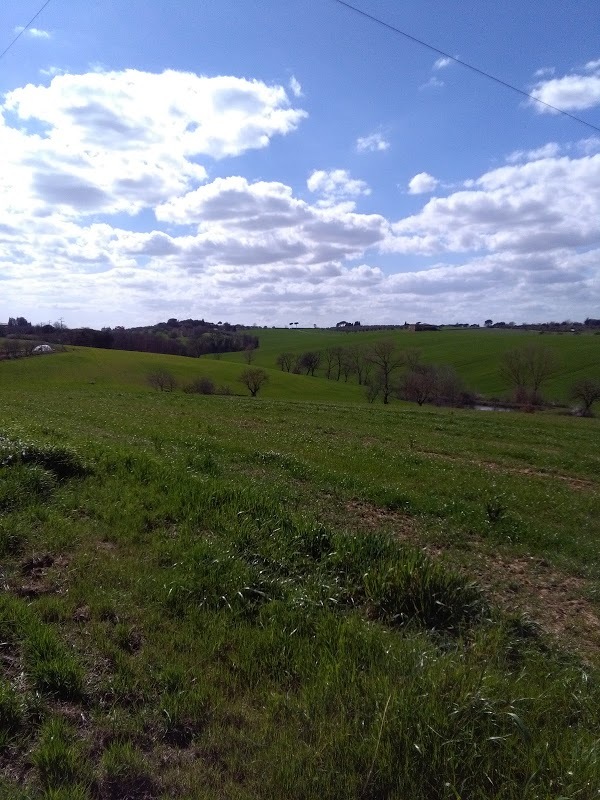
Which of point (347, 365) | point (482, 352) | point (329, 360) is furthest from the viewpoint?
point (329, 360)

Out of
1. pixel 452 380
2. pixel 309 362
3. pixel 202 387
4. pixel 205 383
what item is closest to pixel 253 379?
pixel 205 383

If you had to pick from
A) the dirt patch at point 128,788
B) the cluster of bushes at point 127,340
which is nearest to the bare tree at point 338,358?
the cluster of bushes at point 127,340

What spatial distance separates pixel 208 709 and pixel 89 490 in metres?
4.81

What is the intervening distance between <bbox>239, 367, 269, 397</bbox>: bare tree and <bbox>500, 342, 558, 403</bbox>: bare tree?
104 feet

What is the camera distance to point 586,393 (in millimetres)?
65312

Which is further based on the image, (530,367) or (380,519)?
(530,367)

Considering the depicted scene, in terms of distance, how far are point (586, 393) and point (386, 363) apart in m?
25.6

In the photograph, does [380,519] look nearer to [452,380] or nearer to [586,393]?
[586,393]

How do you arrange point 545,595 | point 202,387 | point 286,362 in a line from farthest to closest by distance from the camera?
point 286,362, point 202,387, point 545,595

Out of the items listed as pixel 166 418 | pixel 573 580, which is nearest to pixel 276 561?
pixel 573 580

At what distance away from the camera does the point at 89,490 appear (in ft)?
25.8

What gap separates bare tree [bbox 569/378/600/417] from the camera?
64.7 meters

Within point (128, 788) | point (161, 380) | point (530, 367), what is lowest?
point (161, 380)

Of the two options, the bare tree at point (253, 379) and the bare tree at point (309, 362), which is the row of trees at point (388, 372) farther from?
the bare tree at point (253, 379)
